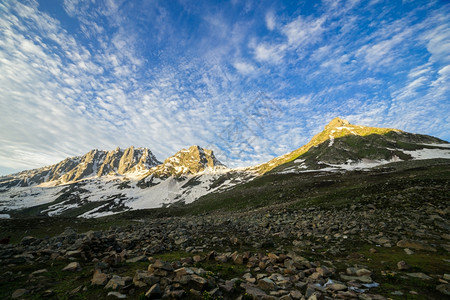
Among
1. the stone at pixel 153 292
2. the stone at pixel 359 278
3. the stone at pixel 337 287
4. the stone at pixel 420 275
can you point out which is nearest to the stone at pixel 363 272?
the stone at pixel 359 278

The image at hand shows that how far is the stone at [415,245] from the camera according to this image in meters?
13.2

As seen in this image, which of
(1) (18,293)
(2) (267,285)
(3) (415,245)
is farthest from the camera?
(3) (415,245)

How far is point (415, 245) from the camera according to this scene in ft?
45.0

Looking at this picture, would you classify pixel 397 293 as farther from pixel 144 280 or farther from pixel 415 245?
pixel 144 280

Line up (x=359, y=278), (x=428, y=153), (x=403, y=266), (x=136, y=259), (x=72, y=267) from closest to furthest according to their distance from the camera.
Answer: (x=359, y=278) → (x=72, y=267) → (x=403, y=266) → (x=136, y=259) → (x=428, y=153)

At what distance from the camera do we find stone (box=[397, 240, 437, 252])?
1320cm

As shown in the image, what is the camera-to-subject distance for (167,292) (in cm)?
718

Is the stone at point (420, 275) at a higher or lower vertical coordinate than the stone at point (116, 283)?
lower

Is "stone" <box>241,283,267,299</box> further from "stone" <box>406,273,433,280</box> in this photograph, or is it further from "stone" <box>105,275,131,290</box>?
"stone" <box>406,273,433,280</box>

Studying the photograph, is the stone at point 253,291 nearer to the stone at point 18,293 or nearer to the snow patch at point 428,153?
the stone at point 18,293

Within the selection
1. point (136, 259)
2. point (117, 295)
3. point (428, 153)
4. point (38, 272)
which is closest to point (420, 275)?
point (117, 295)

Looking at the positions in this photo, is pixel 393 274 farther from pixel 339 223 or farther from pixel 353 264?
pixel 339 223

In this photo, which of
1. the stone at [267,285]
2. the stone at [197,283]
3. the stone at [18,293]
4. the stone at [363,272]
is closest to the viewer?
the stone at [18,293]

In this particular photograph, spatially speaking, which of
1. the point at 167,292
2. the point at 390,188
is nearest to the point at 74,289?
the point at 167,292
